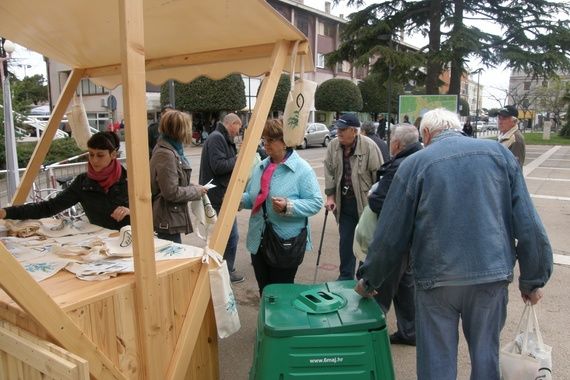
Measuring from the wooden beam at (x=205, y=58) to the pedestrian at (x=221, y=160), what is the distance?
0.99 m

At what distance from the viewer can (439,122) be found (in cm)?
232

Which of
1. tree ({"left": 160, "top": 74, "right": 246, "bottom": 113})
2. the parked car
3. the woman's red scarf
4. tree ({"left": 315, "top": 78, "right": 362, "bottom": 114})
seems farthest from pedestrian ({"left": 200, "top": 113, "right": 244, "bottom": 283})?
tree ({"left": 315, "top": 78, "right": 362, "bottom": 114})

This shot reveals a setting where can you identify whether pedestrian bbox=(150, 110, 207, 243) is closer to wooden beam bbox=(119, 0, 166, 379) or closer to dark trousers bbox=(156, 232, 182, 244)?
dark trousers bbox=(156, 232, 182, 244)

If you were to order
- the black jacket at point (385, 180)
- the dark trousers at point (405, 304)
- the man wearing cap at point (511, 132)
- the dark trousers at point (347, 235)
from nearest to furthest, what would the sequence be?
the black jacket at point (385, 180), the dark trousers at point (405, 304), the dark trousers at point (347, 235), the man wearing cap at point (511, 132)

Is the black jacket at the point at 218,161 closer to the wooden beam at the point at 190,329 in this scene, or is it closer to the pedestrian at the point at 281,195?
the pedestrian at the point at 281,195

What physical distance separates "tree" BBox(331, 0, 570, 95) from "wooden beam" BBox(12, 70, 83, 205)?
588 inches

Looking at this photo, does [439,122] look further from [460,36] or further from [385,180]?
[460,36]

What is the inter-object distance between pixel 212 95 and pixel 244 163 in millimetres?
26972

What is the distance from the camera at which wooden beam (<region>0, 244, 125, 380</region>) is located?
1.55 metres

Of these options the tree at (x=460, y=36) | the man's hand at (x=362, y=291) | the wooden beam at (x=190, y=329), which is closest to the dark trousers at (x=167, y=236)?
the wooden beam at (x=190, y=329)

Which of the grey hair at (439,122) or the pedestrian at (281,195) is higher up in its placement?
the grey hair at (439,122)

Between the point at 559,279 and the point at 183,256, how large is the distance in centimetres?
433

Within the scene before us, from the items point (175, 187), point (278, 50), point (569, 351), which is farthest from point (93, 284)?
point (569, 351)

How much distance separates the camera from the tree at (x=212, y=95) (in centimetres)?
2845
